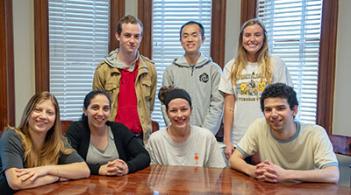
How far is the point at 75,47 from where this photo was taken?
339 centimetres

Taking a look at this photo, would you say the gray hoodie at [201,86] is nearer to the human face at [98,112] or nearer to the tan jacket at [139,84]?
the tan jacket at [139,84]

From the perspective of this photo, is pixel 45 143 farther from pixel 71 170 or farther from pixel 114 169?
pixel 114 169

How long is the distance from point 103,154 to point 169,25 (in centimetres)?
165

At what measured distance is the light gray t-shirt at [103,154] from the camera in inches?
82.1

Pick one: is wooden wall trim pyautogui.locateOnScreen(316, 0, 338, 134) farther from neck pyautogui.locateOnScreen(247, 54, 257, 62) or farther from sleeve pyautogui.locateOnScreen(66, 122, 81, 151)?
sleeve pyautogui.locateOnScreen(66, 122, 81, 151)

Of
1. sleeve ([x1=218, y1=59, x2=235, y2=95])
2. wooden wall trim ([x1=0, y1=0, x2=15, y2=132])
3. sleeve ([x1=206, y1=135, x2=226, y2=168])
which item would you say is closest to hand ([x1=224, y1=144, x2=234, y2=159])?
sleeve ([x1=206, y1=135, x2=226, y2=168])

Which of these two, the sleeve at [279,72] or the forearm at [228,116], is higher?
the sleeve at [279,72]

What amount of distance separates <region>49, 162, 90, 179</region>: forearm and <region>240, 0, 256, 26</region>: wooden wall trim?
1965 mm

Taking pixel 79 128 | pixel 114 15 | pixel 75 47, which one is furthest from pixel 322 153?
pixel 75 47

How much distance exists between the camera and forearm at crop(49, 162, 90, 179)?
69.0 inches

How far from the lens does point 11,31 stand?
10.3ft

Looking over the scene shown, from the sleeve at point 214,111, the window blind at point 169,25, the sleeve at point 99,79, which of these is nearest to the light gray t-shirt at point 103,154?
the sleeve at point 99,79

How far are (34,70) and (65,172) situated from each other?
1.74 metres

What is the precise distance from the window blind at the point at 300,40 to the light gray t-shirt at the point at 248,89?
680mm
